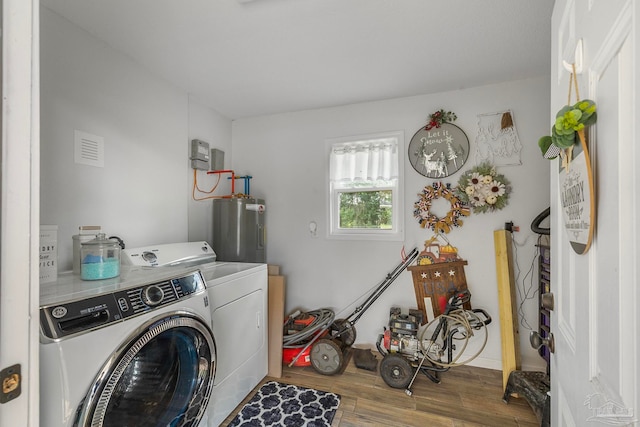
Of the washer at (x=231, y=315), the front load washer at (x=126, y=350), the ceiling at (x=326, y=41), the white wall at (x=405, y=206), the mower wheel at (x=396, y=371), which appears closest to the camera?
the front load washer at (x=126, y=350)

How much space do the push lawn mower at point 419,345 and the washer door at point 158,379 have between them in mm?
1337

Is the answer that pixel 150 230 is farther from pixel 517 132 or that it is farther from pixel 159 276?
pixel 517 132

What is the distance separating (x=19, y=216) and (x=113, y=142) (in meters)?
1.61

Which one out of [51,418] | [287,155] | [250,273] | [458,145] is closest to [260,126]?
[287,155]

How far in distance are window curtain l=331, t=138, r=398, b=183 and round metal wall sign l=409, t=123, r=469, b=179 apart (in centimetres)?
19

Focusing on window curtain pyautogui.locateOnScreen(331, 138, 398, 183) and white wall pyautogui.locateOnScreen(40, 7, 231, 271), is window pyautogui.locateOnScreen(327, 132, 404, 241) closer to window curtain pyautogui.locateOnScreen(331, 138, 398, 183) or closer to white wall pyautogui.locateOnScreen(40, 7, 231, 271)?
window curtain pyautogui.locateOnScreen(331, 138, 398, 183)

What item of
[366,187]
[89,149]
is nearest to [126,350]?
[89,149]

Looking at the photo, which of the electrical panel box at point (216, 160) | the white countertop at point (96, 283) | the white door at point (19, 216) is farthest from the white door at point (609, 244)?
the electrical panel box at point (216, 160)

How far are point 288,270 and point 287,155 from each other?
1226 millimetres

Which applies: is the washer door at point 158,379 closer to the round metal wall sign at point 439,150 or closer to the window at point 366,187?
the window at point 366,187

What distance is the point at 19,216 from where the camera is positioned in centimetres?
49

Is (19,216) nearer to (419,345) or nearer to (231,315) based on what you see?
(231,315)

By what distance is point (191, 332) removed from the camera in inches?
47.4

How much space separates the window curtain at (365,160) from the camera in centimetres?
250
